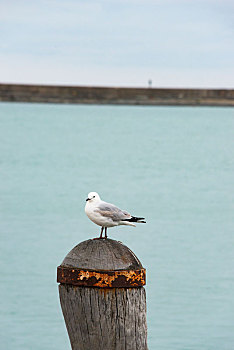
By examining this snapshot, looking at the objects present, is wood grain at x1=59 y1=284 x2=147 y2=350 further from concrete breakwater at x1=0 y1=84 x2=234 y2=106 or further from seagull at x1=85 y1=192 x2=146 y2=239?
concrete breakwater at x1=0 y1=84 x2=234 y2=106

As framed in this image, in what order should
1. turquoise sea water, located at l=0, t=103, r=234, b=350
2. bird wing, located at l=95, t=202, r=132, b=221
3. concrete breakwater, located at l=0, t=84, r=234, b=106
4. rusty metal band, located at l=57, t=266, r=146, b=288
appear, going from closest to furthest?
1. rusty metal band, located at l=57, t=266, r=146, b=288
2. bird wing, located at l=95, t=202, r=132, b=221
3. turquoise sea water, located at l=0, t=103, r=234, b=350
4. concrete breakwater, located at l=0, t=84, r=234, b=106

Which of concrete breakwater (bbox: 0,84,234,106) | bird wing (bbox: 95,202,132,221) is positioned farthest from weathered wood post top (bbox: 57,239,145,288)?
concrete breakwater (bbox: 0,84,234,106)

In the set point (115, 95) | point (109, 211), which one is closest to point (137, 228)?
point (109, 211)

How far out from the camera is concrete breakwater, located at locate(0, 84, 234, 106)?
172ft

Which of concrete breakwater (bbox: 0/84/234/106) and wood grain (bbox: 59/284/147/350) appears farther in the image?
concrete breakwater (bbox: 0/84/234/106)

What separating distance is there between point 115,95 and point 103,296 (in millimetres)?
→ 51018

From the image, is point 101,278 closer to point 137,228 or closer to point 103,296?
point 103,296

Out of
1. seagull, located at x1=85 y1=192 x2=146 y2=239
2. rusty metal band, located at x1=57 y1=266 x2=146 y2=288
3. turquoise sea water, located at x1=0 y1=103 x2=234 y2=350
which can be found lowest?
turquoise sea water, located at x1=0 y1=103 x2=234 y2=350

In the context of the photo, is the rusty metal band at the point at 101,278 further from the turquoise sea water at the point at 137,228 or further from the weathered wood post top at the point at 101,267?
the turquoise sea water at the point at 137,228

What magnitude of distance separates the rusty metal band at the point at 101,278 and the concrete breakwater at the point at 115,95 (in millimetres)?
49210

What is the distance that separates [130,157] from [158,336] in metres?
32.7

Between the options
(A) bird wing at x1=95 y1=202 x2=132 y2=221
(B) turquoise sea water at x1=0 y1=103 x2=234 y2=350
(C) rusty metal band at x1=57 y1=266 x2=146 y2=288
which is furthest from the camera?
(B) turquoise sea water at x1=0 y1=103 x2=234 y2=350

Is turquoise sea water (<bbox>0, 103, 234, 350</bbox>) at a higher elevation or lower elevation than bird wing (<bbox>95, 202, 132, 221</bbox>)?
lower

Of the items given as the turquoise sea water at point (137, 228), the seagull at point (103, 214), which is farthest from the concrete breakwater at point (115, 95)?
the seagull at point (103, 214)
